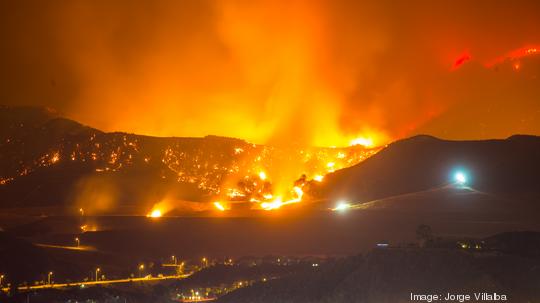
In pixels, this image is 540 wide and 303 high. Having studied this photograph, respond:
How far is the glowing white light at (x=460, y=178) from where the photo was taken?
13269 centimetres

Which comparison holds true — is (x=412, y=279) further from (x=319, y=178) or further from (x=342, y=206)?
(x=319, y=178)

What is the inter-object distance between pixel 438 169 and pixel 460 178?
25.6 ft

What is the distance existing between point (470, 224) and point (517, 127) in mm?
66519

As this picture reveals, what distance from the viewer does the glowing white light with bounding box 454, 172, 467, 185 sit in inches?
5224

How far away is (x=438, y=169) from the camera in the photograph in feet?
466

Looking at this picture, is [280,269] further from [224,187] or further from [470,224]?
[224,187]

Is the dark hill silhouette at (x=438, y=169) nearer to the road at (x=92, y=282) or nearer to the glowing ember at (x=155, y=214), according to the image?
the glowing ember at (x=155, y=214)

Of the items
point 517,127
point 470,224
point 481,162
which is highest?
point 517,127

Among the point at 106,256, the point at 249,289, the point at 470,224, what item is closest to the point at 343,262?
the point at 249,289

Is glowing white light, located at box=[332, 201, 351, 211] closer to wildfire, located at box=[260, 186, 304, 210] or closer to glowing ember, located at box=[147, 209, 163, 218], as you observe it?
wildfire, located at box=[260, 186, 304, 210]

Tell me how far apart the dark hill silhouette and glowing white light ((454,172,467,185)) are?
1.07 metres

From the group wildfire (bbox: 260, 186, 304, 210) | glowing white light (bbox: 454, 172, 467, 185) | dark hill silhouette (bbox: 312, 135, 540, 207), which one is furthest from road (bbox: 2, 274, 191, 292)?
glowing white light (bbox: 454, 172, 467, 185)

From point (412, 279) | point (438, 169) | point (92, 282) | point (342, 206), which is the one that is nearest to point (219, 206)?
point (342, 206)

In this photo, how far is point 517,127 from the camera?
561 ft
